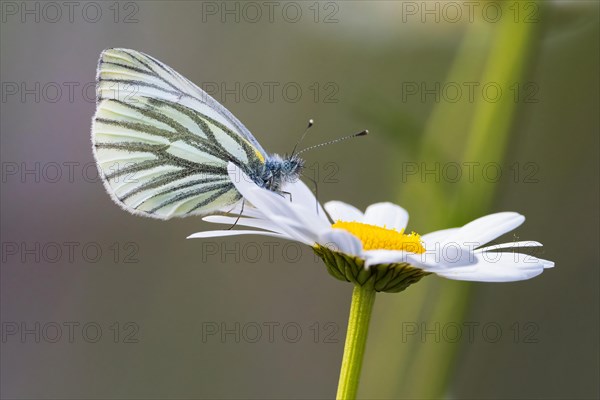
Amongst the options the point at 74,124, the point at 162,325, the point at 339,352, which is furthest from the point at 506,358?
the point at 74,124

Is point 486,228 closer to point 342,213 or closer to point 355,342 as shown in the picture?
point 342,213

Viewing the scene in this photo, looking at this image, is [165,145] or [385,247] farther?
[165,145]

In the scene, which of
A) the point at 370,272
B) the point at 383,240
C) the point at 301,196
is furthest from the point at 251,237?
the point at 370,272

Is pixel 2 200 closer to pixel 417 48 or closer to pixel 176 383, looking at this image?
pixel 176 383

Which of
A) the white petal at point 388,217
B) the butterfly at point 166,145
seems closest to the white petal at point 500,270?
the white petal at point 388,217

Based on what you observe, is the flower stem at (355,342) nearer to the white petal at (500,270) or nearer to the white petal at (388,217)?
the white petal at (500,270)

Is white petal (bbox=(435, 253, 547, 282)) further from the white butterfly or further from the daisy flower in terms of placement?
the white butterfly
